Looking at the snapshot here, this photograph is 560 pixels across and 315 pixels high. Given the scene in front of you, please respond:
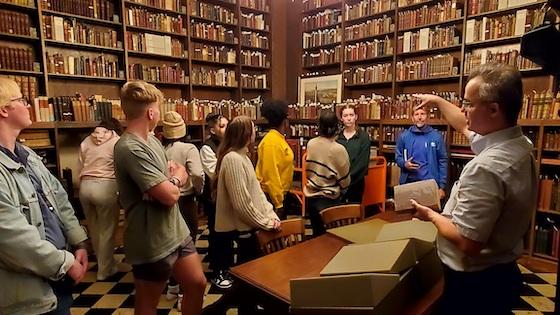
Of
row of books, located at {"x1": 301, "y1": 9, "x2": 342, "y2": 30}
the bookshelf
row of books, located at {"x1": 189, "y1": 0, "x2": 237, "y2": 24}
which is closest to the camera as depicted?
the bookshelf

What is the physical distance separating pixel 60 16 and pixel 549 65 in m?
4.73

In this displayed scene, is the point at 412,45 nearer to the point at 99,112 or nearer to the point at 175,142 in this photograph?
the point at 175,142

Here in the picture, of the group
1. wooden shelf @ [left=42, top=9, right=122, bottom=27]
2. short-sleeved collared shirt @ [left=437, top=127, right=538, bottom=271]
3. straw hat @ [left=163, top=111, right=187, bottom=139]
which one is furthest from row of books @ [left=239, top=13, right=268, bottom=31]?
short-sleeved collared shirt @ [left=437, top=127, right=538, bottom=271]

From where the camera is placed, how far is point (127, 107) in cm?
160

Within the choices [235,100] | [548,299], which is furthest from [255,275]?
[235,100]

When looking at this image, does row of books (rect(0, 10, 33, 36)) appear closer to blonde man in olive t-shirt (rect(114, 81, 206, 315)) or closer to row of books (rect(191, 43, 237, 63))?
row of books (rect(191, 43, 237, 63))

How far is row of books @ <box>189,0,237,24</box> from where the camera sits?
17.1 ft

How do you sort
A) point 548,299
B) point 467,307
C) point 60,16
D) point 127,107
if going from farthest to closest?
point 60,16, point 548,299, point 127,107, point 467,307

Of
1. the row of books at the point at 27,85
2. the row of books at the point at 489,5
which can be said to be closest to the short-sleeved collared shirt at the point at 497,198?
the row of books at the point at 489,5

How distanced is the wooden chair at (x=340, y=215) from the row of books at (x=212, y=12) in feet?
13.7

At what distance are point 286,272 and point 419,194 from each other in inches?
35.1

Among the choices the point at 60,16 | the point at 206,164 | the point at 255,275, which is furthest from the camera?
Answer: the point at 60,16

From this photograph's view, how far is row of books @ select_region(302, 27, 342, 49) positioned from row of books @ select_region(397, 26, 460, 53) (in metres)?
1.09

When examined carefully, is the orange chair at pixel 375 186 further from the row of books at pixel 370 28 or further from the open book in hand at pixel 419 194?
the open book in hand at pixel 419 194
